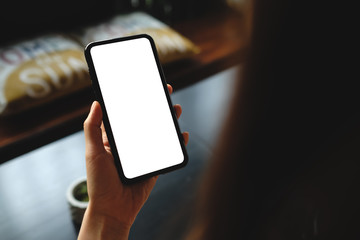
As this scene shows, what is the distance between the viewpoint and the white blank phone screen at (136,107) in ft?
2.35

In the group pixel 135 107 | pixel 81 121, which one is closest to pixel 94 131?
pixel 135 107

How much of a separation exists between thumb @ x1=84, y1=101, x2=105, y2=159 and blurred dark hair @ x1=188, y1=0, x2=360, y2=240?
0.45 m

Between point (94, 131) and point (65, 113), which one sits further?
point (65, 113)

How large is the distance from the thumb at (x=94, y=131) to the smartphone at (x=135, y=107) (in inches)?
0.7

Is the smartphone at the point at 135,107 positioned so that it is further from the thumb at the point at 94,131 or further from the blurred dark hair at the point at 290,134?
the blurred dark hair at the point at 290,134

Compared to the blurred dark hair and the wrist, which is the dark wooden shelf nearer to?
the wrist

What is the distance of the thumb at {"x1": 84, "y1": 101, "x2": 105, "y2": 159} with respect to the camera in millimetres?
683

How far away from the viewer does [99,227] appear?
67cm

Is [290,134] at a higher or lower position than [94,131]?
higher

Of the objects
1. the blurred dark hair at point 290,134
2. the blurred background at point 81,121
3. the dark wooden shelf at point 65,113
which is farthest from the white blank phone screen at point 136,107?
the blurred dark hair at point 290,134

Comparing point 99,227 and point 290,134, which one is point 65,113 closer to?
point 99,227

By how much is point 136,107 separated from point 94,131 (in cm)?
10

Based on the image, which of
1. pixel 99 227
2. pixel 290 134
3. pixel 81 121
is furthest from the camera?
pixel 81 121

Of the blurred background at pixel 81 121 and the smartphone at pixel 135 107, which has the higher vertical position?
the smartphone at pixel 135 107
